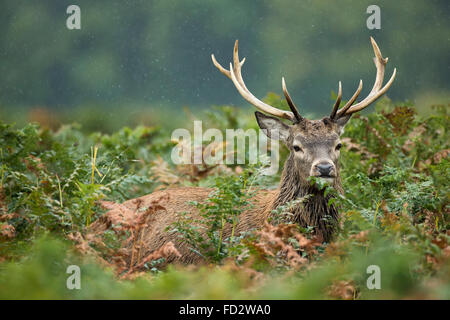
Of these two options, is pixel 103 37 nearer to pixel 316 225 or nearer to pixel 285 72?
pixel 285 72

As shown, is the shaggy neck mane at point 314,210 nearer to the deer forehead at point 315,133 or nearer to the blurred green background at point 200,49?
the deer forehead at point 315,133

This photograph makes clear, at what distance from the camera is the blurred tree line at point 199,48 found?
23.3 meters

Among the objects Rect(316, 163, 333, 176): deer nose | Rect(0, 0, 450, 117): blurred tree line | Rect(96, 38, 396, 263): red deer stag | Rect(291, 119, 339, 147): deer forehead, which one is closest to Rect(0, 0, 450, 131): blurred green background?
Rect(0, 0, 450, 117): blurred tree line

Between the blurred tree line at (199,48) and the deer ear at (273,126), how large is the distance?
1581 cm

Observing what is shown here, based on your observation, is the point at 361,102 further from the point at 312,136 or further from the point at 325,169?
the point at 325,169

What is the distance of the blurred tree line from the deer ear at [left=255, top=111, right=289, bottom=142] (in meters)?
15.8

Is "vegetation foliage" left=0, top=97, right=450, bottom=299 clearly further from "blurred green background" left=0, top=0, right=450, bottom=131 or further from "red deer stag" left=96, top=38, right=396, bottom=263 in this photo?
"blurred green background" left=0, top=0, right=450, bottom=131

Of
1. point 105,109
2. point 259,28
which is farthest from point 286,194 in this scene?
point 259,28

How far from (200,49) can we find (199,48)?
0.20ft

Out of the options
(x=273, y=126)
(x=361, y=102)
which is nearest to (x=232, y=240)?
(x=273, y=126)

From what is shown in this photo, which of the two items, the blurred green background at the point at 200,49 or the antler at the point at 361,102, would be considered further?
the blurred green background at the point at 200,49

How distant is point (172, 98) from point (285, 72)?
5.16 m

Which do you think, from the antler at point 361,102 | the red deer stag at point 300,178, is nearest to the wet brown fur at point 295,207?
the red deer stag at point 300,178

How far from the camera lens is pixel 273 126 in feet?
21.5
